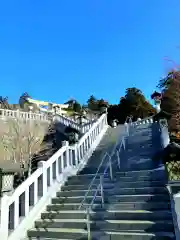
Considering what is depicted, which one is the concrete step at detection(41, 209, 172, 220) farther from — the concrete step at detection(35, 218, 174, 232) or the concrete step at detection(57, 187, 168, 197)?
the concrete step at detection(57, 187, 168, 197)

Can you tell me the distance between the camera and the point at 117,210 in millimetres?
5605

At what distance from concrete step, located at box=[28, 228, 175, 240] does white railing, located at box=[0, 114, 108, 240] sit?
1.42 feet

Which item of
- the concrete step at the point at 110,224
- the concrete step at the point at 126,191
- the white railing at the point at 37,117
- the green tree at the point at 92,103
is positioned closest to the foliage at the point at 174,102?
the white railing at the point at 37,117

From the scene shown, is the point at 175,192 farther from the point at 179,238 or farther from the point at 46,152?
the point at 46,152

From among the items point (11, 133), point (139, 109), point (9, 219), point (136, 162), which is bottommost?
point (9, 219)

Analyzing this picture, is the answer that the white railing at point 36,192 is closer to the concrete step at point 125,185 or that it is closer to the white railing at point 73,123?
the concrete step at point 125,185

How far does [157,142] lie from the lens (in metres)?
10.6

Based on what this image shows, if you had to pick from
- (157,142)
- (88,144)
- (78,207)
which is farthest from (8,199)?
(157,142)

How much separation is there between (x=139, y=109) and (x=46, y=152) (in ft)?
39.9

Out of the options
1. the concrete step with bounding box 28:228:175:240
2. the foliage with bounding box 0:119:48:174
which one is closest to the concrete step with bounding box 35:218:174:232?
the concrete step with bounding box 28:228:175:240

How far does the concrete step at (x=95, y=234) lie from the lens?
4.53 meters

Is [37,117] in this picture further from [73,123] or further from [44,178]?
[44,178]

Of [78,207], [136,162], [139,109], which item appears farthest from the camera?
[139,109]

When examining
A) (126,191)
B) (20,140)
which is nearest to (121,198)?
(126,191)
